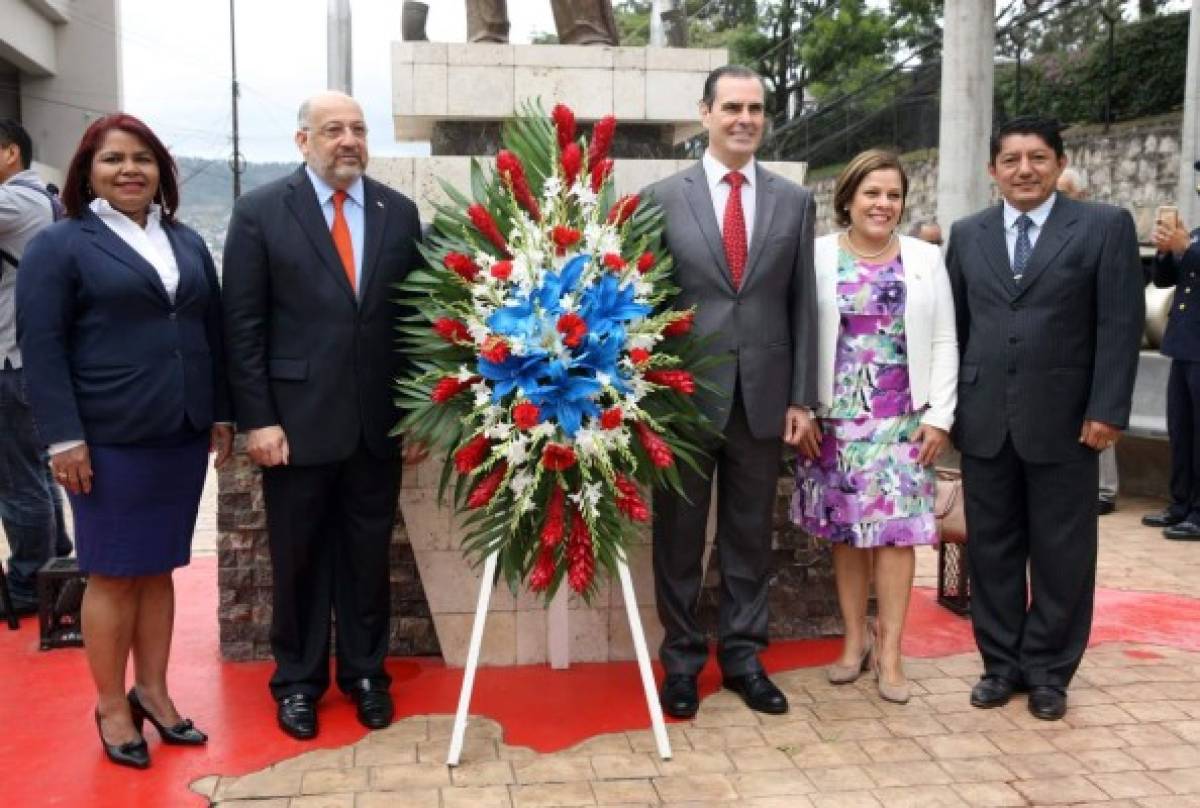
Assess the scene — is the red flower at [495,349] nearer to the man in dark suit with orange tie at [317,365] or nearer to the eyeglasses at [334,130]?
the man in dark suit with orange tie at [317,365]

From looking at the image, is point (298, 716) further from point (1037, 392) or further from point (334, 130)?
point (1037, 392)

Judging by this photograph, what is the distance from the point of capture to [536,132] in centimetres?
376

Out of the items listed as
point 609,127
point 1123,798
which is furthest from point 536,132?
point 1123,798

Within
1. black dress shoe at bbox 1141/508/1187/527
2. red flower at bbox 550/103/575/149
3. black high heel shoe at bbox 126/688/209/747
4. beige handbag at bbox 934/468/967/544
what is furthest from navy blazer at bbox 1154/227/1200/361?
black high heel shoe at bbox 126/688/209/747

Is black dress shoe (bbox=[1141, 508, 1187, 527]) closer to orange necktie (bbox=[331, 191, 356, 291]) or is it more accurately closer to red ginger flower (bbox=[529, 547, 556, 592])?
red ginger flower (bbox=[529, 547, 556, 592])

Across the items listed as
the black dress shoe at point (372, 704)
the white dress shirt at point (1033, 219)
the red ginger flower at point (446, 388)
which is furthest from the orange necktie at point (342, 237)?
the white dress shirt at point (1033, 219)

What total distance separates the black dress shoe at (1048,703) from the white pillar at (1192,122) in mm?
8582

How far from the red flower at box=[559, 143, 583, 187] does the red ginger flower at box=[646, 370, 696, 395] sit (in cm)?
62

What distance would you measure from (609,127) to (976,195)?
8.74 meters

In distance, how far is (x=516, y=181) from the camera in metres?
3.46

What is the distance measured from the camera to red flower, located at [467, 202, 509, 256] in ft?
11.3

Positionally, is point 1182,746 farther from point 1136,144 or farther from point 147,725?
point 1136,144

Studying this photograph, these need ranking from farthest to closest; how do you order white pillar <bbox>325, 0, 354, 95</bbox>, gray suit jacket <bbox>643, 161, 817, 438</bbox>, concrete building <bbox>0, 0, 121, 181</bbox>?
concrete building <bbox>0, 0, 121, 181</bbox> → white pillar <bbox>325, 0, 354, 95</bbox> → gray suit jacket <bbox>643, 161, 817, 438</bbox>

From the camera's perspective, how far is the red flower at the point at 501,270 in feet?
10.7
